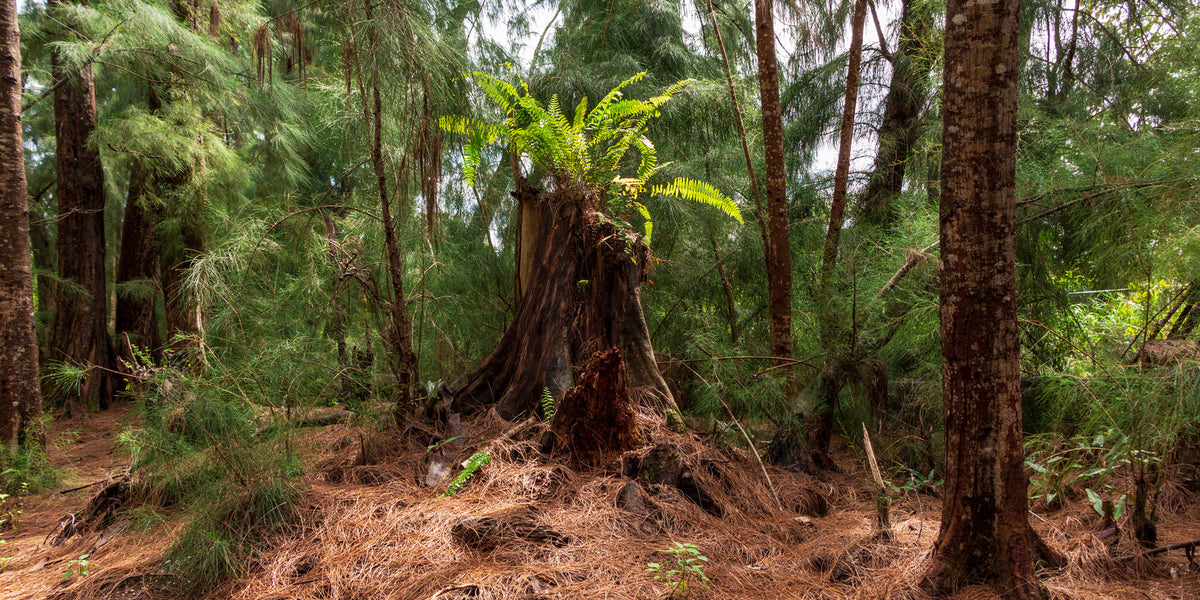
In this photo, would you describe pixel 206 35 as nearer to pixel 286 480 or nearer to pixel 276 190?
pixel 276 190

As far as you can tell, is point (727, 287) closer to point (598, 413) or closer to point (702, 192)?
point (702, 192)

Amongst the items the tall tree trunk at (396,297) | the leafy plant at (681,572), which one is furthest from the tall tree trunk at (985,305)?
the tall tree trunk at (396,297)

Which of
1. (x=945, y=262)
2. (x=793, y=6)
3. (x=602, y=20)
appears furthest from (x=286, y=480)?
(x=602, y=20)

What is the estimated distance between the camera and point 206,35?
750cm

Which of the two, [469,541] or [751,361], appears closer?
[469,541]

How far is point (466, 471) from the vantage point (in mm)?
3570

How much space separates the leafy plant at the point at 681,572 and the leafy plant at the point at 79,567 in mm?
2719

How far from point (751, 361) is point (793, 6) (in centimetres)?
322

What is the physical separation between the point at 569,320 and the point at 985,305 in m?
2.82

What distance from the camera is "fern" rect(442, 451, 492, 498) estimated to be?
3.52 meters

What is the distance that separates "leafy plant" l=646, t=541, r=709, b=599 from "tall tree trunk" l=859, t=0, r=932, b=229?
471 centimetres

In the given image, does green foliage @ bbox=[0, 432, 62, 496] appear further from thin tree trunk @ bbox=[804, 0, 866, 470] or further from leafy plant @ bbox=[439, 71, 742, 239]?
thin tree trunk @ bbox=[804, 0, 866, 470]

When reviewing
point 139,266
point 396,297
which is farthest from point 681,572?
point 139,266

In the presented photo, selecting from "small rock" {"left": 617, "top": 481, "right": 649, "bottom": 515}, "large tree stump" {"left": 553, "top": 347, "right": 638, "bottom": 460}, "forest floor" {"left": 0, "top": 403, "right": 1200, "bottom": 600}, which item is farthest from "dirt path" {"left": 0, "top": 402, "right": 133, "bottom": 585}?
"small rock" {"left": 617, "top": 481, "right": 649, "bottom": 515}
